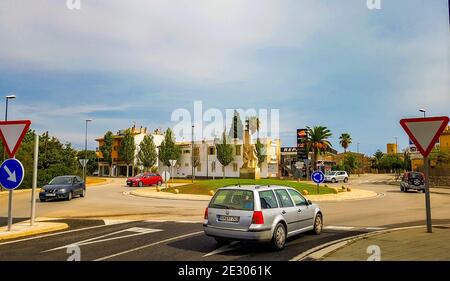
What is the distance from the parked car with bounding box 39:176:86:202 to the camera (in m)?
22.8

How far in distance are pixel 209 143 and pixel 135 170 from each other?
1798cm

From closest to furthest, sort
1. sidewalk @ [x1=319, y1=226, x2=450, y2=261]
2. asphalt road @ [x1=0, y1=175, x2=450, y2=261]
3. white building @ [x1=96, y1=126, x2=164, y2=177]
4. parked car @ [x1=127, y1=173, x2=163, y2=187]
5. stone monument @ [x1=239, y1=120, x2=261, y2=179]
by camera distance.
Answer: sidewalk @ [x1=319, y1=226, x2=450, y2=261], asphalt road @ [x1=0, y1=175, x2=450, y2=261], stone monument @ [x1=239, y1=120, x2=261, y2=179], parked car @ [x1=127, y1=173, x2=163, y2=187], white building @ [x1=96, y1=126, x2=164, y2=177]

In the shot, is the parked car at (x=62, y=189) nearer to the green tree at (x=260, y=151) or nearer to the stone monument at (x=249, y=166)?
the stone monument at (x=249, y=166)

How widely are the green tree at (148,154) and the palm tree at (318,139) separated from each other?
103ft

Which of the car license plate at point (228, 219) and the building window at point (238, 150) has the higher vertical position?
the building window at point (238, 150)

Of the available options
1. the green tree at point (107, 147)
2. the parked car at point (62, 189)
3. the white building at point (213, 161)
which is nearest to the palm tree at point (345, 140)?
the white building at point (213, 161)

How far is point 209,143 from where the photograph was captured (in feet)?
247

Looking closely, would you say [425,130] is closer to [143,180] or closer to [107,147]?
[143,180]

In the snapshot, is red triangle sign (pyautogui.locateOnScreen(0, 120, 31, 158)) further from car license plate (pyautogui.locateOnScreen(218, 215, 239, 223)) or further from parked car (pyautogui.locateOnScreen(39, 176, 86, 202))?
parked car (pyautogui.locateOnScreen(39, 176, 86, 202))

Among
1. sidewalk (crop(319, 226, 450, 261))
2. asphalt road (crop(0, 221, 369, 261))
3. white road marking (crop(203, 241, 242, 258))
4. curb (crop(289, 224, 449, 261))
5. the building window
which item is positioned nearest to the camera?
sidewalk (crop(319, 226, 450, 261))

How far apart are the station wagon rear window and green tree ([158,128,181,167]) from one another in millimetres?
67038

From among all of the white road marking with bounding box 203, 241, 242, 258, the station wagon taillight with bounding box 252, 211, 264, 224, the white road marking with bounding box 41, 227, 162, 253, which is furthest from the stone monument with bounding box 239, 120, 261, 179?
the station wagon taillight with bounding box 252, 211, 264, 224

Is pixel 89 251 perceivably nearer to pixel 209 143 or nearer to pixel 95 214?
pixel 95 214

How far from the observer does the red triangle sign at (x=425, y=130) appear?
916cm
